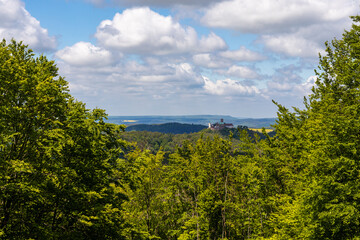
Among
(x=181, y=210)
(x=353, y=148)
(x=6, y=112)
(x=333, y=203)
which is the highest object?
(x=6, y=112)

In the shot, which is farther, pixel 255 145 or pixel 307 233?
pixel 255 145

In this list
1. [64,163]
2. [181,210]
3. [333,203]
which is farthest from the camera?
[181,210]

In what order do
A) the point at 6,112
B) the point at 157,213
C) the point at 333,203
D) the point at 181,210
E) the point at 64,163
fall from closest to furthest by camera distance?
the point at 6,112, the point at 64,163, the point at 333,203, the point at 157,213, the point at 181,210

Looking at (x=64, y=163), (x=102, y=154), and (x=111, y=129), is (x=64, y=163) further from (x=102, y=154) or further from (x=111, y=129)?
(x=111, y=129)

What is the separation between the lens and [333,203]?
17531 mm

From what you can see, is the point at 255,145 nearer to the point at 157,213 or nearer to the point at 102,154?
the point at 157,213

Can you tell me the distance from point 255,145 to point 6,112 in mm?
23579

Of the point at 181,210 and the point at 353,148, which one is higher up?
the point at 353,148

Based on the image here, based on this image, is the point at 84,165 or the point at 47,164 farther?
the point at 84,165

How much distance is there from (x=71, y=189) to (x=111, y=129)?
5195mm

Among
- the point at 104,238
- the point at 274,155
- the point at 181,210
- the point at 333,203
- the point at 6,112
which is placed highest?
the point at 6,112

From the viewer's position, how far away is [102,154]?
706 inches

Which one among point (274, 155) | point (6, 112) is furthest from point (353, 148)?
point (6, 112)

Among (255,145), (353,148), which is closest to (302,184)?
(353,148)
